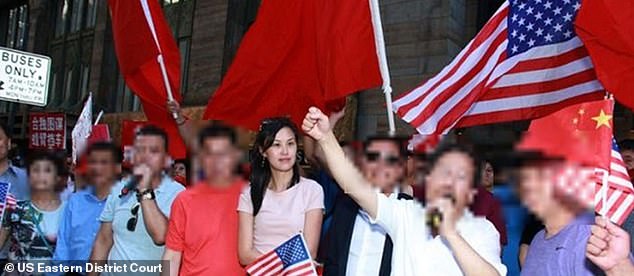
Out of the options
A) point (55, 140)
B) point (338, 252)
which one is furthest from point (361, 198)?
point (55, 140)

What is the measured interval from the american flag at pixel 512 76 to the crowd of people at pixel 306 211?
3.49ft

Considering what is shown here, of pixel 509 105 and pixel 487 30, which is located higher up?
pixel 487 30

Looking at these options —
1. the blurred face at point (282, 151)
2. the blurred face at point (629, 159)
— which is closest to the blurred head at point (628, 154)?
the blurred face at point (629, 159)

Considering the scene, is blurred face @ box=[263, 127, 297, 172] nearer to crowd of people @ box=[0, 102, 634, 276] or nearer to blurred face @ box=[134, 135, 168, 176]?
crowd of people @ box=[0, 102, 634, 276]

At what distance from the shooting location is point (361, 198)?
2531 mm

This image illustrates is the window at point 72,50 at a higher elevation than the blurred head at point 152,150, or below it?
higher

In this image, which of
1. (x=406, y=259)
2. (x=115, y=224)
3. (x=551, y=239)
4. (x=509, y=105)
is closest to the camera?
(x=551, y=239)

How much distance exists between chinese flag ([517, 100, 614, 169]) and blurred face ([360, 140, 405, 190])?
0.78m

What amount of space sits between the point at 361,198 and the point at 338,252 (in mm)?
530

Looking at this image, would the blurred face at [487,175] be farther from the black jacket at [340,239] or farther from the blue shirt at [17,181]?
the blue shirt at [17,181]

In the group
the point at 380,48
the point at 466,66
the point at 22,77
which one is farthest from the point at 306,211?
the point at 22,77

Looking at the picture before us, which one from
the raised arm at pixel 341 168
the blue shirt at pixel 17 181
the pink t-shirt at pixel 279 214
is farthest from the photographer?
the blue shirt at pixel 17 181

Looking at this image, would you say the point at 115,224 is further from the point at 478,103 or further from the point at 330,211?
the point at 478,103

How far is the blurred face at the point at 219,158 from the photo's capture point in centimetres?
300
